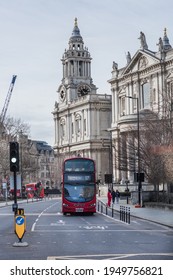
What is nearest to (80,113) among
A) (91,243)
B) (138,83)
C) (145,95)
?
(138,83)

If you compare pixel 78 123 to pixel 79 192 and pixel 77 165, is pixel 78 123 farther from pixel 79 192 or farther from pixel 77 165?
pixel 77 165

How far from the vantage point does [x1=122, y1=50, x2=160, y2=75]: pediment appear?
114 m

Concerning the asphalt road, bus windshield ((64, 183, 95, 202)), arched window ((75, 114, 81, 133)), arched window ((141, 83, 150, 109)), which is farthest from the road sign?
arched window ((75, 114, 81, 133))

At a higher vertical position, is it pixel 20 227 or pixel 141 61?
pixel 141 61

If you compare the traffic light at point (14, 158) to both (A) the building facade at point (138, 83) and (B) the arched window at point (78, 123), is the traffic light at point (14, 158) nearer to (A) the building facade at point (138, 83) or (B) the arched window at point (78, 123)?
(A) the building facade at point (138, 83)

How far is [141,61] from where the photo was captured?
389ft

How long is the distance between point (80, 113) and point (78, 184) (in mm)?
111656

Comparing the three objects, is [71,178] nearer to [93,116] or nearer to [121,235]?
[121,235]

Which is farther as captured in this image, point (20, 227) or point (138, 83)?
point (138, 83)

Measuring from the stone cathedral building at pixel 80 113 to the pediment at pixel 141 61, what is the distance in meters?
23.0

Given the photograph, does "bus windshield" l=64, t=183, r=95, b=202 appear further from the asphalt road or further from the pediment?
the pediment

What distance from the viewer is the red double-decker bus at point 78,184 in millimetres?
46531

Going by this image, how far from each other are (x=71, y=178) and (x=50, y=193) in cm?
10428

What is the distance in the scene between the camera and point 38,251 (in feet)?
72.1
